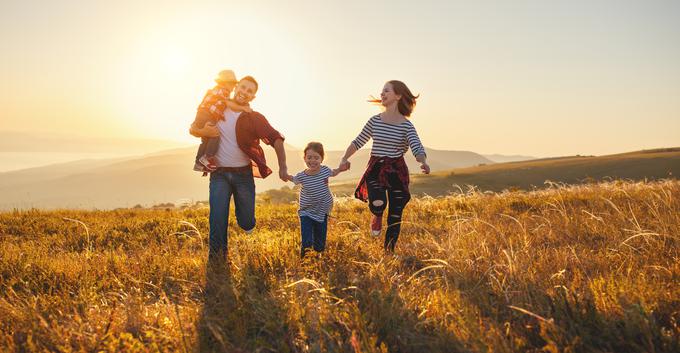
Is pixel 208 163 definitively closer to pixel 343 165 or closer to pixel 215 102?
pixel 215 102

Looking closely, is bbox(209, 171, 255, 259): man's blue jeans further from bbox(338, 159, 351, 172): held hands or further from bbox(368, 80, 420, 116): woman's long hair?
bbox(368, 80, 420, 116): woman's long hair

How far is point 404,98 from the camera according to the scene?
19.6ft

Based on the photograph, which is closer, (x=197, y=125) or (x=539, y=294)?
(x=539, y=294)

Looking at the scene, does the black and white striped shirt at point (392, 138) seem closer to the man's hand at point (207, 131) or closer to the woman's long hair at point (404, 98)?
the woman's long hair at point (404, 98)

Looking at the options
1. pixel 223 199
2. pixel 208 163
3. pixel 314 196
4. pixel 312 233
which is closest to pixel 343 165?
pixel 314 196

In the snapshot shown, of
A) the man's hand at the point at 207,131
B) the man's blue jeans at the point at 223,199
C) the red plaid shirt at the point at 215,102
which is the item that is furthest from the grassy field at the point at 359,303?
the red plaid shirt at the point at 215,102

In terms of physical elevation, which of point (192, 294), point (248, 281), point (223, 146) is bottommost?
point (192, 294)

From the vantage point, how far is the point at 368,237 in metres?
6.77

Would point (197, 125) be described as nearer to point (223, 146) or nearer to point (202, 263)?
point (223, 146)

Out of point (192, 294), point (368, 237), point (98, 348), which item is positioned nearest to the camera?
point (98, 348)

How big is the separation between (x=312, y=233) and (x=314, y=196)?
539mm

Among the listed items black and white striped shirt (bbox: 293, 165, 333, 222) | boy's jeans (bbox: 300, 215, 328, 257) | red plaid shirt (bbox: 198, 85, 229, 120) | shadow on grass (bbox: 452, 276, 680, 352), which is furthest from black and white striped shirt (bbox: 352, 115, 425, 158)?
shadow on grass (bbox: 452, 276, 680, 352)

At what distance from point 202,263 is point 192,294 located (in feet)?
2.17

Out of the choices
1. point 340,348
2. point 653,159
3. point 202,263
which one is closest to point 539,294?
point 340,348
